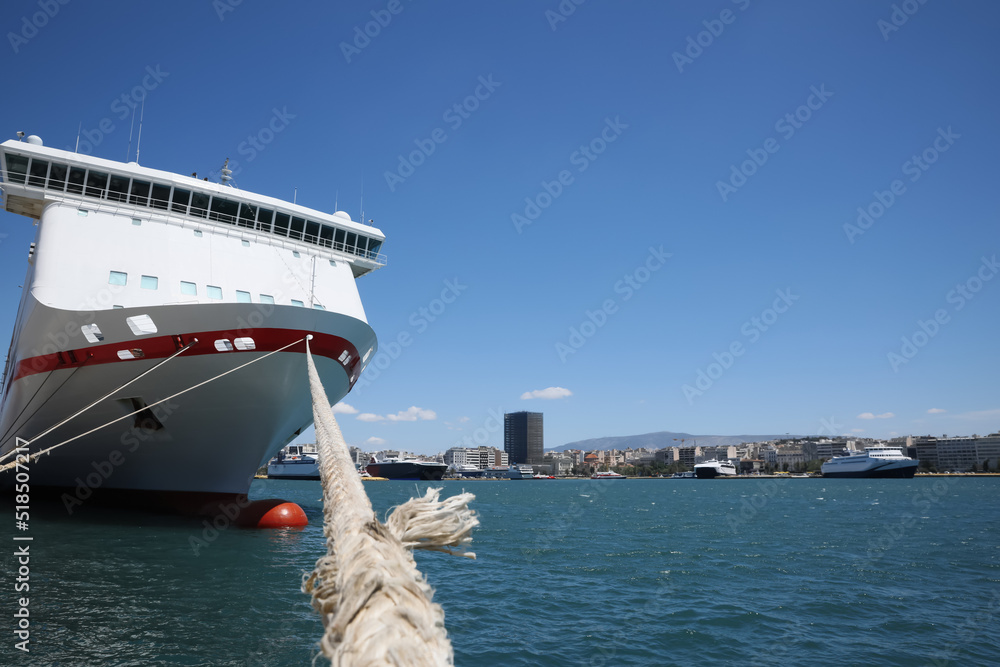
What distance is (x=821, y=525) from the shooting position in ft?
79.6

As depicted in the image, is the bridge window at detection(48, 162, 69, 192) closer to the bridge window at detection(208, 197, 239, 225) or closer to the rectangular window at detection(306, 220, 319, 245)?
the bridge window at detection(208, 197, 239, 225)

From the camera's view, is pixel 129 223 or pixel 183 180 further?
pixel 183 180

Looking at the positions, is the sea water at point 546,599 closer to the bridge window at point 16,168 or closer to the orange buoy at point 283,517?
the orange buoy at point 283,517

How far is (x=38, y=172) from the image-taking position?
1609 centimetres

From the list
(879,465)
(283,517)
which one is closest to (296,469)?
(283,517)

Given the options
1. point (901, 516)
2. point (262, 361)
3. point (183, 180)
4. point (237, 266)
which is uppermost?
point (183, 180)

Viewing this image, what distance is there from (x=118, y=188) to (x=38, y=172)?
2.13m

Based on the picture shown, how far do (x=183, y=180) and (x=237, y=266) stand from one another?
3427mm

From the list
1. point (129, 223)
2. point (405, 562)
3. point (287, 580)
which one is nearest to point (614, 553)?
point (287, 580)

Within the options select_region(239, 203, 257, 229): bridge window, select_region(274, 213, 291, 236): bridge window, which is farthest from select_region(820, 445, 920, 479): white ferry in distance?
select_region(239, 203, 257, 229): bridge window

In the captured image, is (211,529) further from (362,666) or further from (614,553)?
(362,666)

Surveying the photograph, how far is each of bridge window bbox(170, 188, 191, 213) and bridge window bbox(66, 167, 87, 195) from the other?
7.97 feet

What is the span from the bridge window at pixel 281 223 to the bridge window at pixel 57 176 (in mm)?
5794

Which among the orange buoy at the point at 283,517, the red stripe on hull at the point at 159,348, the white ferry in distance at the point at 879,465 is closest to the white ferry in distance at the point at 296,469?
the orange buoy at the point at 283,517
